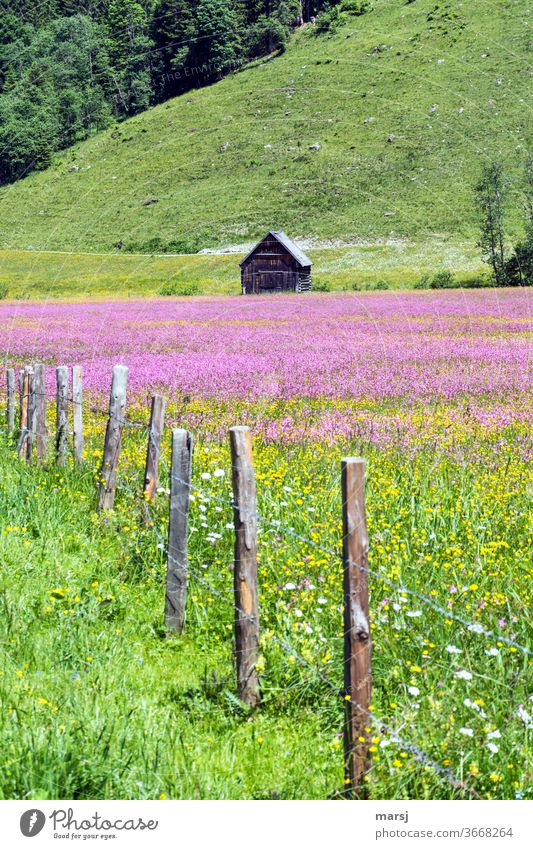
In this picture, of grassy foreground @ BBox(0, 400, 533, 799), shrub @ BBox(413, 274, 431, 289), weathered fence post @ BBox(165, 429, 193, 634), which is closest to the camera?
grassy foreground @ BBox(0, 400, 533, 799)

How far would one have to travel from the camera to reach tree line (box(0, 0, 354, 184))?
147125mm

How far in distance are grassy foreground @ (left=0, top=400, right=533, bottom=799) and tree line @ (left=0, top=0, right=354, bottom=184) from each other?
141607 mm

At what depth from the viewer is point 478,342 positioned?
21.4 metres

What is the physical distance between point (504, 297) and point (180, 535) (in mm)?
A: 39269

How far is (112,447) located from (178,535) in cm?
226

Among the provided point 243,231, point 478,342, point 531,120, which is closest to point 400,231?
point 243,231

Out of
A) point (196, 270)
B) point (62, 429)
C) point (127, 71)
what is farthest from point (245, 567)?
point (127, 71)

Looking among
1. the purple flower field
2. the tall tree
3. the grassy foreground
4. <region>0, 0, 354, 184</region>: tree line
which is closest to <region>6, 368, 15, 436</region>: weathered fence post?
the purple flower field

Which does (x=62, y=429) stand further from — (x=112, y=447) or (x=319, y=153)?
(x=319, y=153)

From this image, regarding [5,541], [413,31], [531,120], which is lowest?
[5,541]

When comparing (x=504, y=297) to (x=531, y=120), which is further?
(x=531, y=120)

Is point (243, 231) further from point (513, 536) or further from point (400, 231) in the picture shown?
point (513, 536)

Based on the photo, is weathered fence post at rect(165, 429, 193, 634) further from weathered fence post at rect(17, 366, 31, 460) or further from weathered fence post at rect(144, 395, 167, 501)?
weathered fence post at rect(17, 366, 31, 460)

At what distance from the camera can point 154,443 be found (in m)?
6.95
